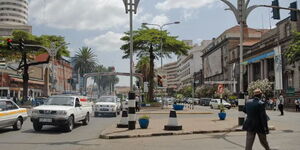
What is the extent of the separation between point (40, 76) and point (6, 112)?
70676 millimetres

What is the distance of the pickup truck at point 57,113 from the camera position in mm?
14438

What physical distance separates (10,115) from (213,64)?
292 ft

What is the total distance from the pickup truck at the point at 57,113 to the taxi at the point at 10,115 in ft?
2.98

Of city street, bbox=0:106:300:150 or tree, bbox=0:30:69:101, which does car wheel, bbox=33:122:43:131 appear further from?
tree, bbox=0:30:69:101

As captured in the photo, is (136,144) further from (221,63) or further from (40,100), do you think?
(221,63)

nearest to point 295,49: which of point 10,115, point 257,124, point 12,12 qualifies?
point 10,115

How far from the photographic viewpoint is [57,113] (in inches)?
572

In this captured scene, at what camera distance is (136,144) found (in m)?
11.3

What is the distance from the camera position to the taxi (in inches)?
554

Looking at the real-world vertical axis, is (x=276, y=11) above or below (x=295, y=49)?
below

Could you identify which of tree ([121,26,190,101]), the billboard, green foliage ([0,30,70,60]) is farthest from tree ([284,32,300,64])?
the billboard

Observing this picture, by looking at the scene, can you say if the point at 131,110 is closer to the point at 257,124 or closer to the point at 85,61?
the point at 257,124

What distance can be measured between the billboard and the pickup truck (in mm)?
79104

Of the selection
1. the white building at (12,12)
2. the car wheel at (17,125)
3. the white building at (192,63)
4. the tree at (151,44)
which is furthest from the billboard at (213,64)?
the car wheel at (17,125)
